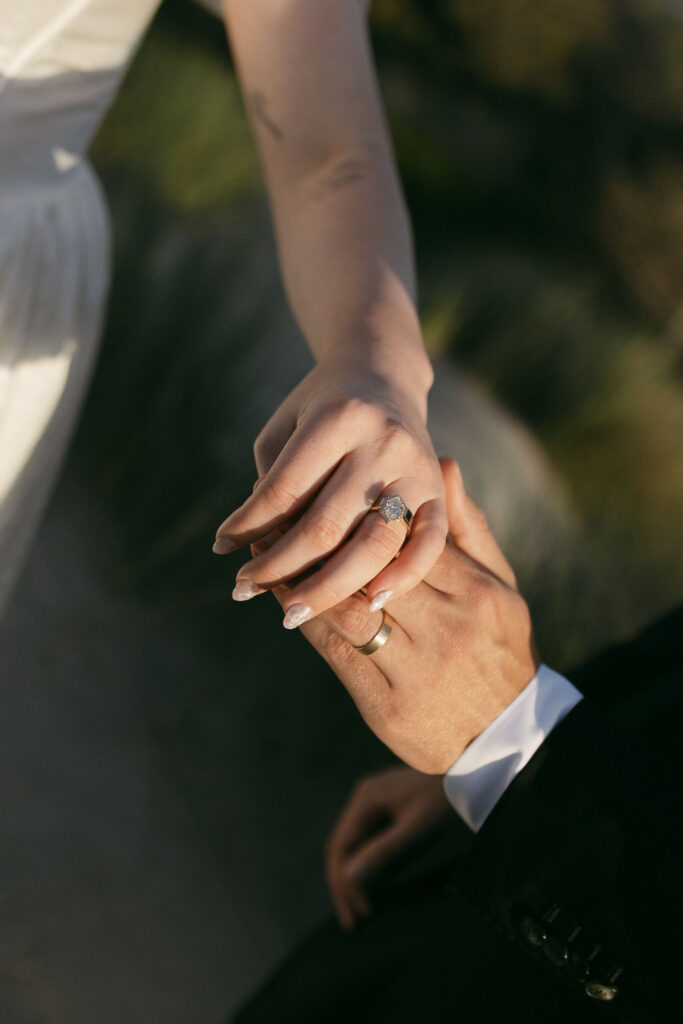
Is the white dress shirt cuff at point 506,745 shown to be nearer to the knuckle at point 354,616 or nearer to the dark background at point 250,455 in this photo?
the knuckle at point 354,616

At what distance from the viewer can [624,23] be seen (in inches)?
47.3

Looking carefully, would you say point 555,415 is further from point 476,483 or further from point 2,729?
point 2,729

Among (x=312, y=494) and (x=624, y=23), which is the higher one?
(x=624, y=23)

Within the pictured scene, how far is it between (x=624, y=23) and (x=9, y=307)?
1.18 m

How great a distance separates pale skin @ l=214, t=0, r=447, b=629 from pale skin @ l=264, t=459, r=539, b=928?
63mm

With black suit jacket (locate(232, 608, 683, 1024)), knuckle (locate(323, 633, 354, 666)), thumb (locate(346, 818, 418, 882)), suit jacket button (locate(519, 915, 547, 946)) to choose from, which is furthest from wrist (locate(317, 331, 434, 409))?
thumb (locate(346, 818, 418, 882))

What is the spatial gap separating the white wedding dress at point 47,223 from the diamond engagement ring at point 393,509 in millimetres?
526

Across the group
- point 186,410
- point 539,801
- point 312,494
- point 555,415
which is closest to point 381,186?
point 312,494

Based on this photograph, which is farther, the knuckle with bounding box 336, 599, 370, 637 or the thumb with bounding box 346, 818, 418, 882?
the thumb with bounding box 346, 818, 418, 882

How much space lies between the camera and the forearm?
64 centimetres

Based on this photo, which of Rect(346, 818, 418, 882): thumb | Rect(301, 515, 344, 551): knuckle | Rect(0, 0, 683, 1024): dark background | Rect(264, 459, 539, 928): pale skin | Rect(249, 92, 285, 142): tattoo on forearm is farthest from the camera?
Rect(0, 0, 683, 1024): dark background

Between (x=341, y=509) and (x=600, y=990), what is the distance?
1.46ft

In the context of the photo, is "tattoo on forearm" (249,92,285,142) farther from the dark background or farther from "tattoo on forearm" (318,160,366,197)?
the dark background

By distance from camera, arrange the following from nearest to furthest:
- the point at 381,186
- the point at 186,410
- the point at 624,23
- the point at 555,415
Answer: the point at 381,186, the point at 624,23, the point at 555,415, the point at 186,410
